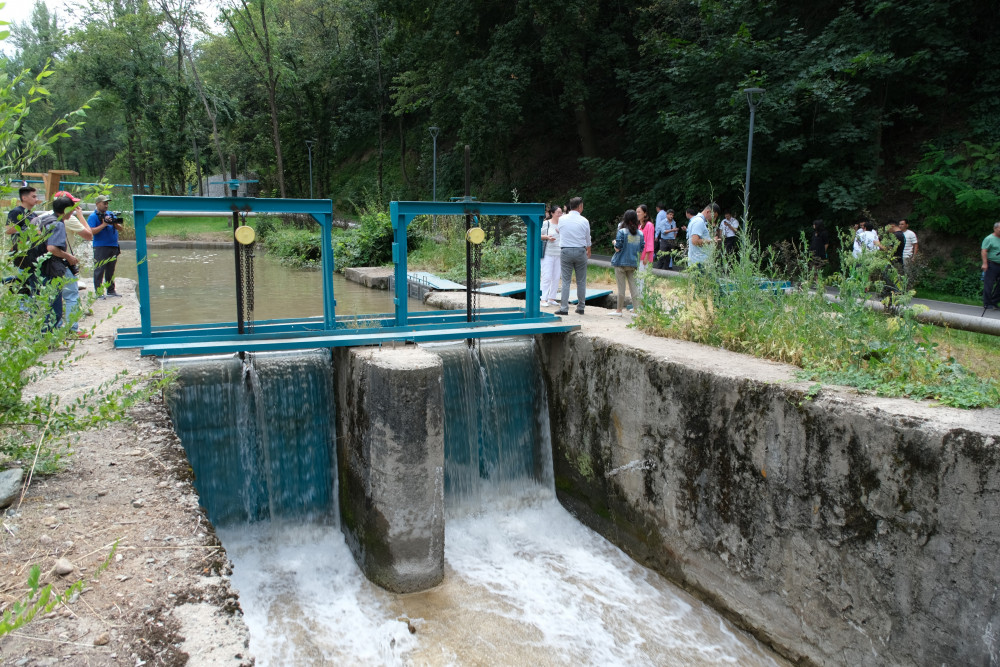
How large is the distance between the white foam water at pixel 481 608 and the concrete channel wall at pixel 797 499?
339mm

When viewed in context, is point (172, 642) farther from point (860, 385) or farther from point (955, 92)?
point (955, 92)

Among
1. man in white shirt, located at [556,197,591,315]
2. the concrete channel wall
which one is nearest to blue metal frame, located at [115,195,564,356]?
man in white shirt, located at [556,197,591,315]

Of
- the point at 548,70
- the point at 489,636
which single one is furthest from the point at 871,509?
the point at 548,70

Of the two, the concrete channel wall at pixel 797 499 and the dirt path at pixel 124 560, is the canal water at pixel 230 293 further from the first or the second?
the dirt path at pixel 124 560

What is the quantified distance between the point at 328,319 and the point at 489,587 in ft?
9.79

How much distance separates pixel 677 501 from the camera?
19.9 feet

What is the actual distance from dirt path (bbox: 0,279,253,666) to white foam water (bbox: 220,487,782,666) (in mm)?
1718

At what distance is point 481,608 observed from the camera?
5582 millimetres

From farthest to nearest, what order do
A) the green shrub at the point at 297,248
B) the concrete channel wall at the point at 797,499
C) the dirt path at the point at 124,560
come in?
the green shrub at the point at 297,248, the concrete channel wall at the point at 797,499, the dirt path at the point at 124,560

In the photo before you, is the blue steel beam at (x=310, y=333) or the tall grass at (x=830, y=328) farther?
the blue steel beam at (x=310, y=333)

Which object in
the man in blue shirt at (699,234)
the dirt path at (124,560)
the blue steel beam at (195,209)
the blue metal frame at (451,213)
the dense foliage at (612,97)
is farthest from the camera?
the dense foliage at (612,97)

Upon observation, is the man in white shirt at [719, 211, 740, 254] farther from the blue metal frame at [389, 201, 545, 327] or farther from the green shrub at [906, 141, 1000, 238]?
the green shrub at [906, 141, 1000, 238]

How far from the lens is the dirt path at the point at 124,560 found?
2.57 meters

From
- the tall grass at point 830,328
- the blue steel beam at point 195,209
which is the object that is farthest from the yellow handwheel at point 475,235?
the tall grass at point 830,328
